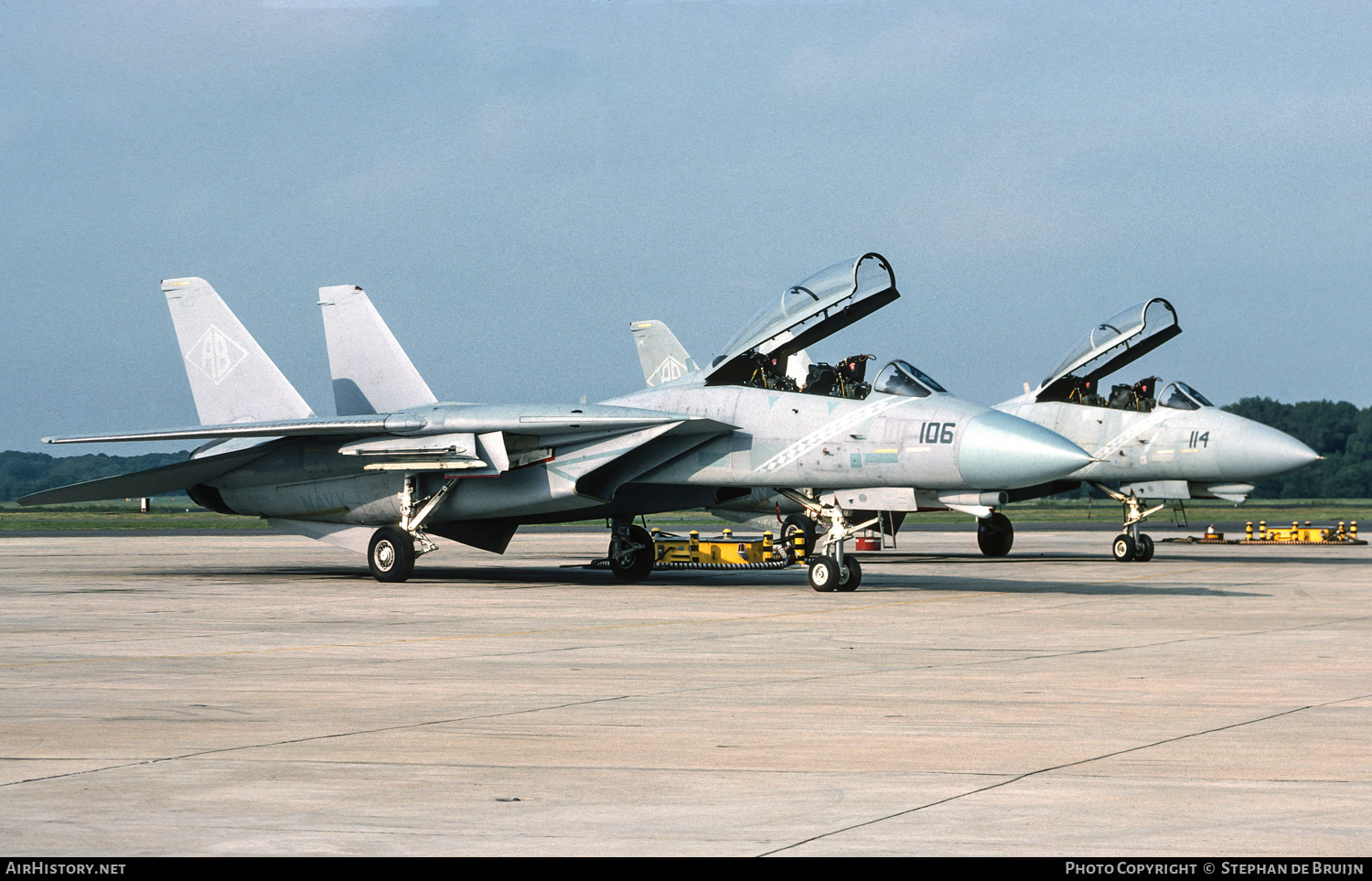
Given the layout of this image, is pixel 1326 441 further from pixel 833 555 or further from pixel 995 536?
pixel 833 555

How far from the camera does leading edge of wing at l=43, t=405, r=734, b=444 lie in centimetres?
1798

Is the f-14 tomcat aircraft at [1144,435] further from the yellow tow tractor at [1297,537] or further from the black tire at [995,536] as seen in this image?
the yellow tow tractor at [1297,537]

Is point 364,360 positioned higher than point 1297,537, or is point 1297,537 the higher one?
point 364,360

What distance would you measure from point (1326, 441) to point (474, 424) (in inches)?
4100

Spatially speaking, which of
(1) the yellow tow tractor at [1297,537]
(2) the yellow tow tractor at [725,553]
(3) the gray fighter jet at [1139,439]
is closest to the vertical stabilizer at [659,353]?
(3) the gray fighter jet at [1139,439]

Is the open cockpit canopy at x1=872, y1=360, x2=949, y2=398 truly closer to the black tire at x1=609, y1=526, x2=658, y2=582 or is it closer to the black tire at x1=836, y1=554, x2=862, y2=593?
the black tire at x1=836, y1=554, x2=862, y2=593

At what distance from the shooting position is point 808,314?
18.0 metres

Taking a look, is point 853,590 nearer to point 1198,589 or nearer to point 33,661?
point 1198,589


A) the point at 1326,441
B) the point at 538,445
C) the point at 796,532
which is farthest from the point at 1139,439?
the point at 1326,441

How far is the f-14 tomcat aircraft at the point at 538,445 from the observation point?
16.7m

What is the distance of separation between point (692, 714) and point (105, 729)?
9.58 ft

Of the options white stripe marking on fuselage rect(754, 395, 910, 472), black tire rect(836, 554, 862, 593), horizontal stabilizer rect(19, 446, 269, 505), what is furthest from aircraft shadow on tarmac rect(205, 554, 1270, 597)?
white stripe marking on fuselage rect(754, 395, 910, 472)

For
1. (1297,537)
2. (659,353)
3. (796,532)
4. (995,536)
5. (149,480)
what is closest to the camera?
(149,480)

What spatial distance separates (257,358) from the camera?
22609 mm
